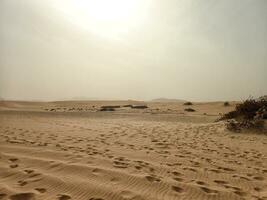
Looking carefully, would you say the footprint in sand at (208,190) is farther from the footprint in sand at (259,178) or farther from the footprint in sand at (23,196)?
the footprint in sand at (23,196)

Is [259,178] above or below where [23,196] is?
below

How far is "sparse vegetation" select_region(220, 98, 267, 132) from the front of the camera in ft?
41.3

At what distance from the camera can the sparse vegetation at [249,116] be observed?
41.3 ft

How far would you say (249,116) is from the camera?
44.5ft

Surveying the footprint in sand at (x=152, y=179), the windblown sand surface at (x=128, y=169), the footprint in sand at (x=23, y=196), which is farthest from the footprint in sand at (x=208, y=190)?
the footprint in sand at (x=23, y=196)

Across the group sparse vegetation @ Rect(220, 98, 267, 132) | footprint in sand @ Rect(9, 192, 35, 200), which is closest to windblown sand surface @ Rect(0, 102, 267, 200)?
footprint in sand @ Rect(9, 192, 35, 200)

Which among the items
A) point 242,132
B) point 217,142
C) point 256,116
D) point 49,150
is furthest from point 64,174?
point 256,116

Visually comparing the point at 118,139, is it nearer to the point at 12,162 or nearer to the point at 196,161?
the point at 196,161

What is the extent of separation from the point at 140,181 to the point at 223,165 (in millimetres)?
2500

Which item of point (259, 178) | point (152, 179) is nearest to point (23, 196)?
point (152, 179)

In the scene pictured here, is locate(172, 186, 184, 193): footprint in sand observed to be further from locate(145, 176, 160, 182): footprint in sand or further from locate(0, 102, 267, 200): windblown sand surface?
locate(145, 176, 160, 182): footprint in sand

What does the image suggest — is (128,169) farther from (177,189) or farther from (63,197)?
(63,197)

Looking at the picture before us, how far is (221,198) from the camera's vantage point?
15.0 ft

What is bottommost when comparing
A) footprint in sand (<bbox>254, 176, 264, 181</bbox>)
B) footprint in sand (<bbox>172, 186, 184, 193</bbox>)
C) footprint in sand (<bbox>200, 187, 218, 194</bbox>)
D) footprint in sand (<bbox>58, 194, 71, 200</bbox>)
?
footprint in sand (<bbox>254, 176, 264, 181</bbox>)
